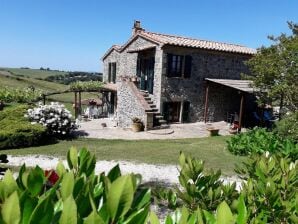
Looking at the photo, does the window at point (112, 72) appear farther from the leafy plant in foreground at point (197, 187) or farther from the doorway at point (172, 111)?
the leafy plant in foreground at point (197, 187)

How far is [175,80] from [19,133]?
1125 centimetres

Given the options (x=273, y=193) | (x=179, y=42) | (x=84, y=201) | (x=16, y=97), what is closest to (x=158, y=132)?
(x=179, y=42)

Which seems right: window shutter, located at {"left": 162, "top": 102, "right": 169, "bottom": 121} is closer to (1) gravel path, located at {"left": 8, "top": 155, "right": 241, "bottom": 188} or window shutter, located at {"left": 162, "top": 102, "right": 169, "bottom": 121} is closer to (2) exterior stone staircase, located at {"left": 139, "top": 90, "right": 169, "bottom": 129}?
(2) exterior stone staircase, located at {"left": 139, "top": 90, "right": 169, "bottom": 129}

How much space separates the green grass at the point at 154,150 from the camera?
46.3ft

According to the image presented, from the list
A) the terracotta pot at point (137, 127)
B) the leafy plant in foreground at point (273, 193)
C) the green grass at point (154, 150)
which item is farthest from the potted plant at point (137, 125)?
the leafy plant in foreground at point (273, 193)

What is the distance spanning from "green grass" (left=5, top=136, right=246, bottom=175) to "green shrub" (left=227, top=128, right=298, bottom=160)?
476 millimetres

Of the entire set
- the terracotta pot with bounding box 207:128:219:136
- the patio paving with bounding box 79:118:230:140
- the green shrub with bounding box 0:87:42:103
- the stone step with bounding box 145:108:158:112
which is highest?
the stone step with bounding box 145:108:158:112

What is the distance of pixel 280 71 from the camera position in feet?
58.0

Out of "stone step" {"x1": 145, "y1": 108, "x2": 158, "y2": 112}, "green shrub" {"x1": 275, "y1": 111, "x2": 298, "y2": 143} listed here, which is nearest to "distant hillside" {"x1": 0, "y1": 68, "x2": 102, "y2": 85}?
"stone step" {"x1": 145, "y1": 108, "x2": 158, "y2": 112}

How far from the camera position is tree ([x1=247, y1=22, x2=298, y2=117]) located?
16.6 meters

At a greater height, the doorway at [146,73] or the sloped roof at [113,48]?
the sloped roof at [113,48]

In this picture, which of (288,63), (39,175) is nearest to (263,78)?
(288,63)

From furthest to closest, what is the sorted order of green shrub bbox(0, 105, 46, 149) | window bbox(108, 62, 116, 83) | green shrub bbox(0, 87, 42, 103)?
1. window bbox(108, 62, 116, 83)
2. green shrub bbox(0, 87, 42, 103)
3. green shrub bbox(0, 105, 46, 149)

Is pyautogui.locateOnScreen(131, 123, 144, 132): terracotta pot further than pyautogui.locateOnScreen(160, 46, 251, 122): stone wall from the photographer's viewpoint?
No
